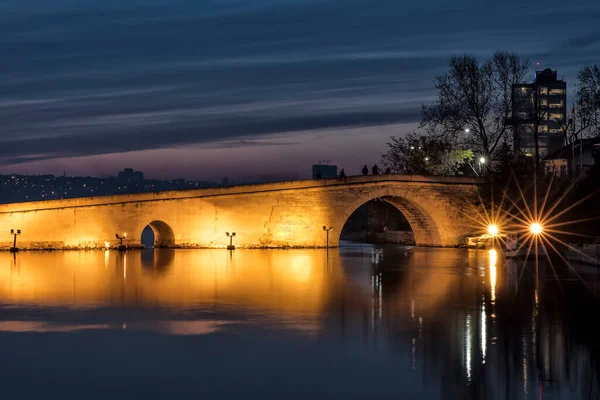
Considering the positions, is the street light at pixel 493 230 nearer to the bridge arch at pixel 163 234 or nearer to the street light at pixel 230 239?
the street light at pixel 230 239

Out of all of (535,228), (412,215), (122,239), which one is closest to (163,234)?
(122,239)

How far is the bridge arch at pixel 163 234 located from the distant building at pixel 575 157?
23.6 m

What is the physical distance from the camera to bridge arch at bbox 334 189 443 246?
169 ft

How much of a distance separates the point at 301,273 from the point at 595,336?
15.8 meters

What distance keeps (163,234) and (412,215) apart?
584 inches

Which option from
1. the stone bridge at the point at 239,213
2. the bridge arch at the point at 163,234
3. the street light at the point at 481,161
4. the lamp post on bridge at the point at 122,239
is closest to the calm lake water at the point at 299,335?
the stone bridge at the point at 239,213

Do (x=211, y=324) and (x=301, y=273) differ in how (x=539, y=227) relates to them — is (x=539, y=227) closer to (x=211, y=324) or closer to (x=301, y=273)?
(x=301, y=273)

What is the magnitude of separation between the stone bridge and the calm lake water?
1679 cm

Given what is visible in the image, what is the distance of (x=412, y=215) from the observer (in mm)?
55938

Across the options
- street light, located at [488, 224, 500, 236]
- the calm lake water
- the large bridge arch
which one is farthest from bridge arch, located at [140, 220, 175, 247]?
the calm lake water

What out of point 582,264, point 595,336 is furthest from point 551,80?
point 595,336

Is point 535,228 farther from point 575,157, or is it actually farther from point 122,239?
point 575,157

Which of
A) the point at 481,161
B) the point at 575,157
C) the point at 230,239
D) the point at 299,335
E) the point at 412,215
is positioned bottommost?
the point at 299,335

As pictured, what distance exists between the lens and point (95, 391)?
486 inches
